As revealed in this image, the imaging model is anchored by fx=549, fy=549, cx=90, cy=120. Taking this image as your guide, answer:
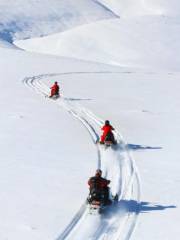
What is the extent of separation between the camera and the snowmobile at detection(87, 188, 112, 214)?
520 inches

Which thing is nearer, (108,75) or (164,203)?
(164,203)

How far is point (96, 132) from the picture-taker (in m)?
23.3

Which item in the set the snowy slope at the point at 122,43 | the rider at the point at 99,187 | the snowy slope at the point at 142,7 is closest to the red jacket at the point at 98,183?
the rider at the point at 99,187

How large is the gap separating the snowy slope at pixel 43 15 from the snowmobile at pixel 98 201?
91.6 meters

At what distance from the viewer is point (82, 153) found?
763 inches

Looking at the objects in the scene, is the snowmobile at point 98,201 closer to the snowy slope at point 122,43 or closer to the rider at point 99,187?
the rider at point 99,187

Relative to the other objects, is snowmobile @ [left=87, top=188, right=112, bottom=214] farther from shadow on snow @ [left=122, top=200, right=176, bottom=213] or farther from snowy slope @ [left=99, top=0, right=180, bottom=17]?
snowy slope @ [left=99, top=0, right=180, bottom=17]

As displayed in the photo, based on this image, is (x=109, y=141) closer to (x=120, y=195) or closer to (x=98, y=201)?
(x=120, y=195)

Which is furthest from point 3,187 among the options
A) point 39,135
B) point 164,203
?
point 39,135

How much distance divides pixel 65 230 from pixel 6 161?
Result: 5.99m

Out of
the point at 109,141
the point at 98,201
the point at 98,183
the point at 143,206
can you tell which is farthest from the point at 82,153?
the point at 98,201

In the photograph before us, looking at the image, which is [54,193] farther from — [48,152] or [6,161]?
[48,152]

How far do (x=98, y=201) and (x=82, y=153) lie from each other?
6.15m

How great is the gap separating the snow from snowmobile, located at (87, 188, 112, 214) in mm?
195
